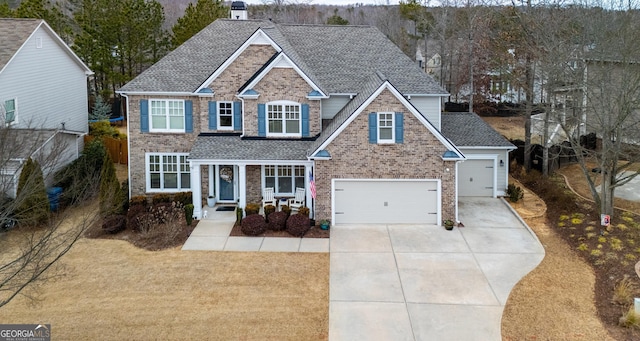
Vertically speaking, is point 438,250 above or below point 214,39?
below

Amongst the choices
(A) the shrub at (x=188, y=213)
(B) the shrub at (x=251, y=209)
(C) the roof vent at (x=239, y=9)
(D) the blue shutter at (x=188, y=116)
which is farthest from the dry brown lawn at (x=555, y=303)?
(C) the roof vent at (x=239, y=9)

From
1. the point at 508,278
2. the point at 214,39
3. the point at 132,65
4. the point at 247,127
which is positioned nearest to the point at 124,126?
the point at 132,65

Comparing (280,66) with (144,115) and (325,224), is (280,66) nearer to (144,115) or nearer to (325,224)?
(144,115)

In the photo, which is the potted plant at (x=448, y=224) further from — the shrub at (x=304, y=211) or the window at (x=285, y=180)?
the window at (x=285, y=180)

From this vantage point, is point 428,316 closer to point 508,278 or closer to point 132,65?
point 508,278

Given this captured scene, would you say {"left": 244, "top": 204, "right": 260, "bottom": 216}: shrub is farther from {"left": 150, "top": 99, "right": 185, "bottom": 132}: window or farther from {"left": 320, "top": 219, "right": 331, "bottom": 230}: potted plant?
Answer: {"left": 150, "top": 99, "right": 185, "bottom": 132}: window

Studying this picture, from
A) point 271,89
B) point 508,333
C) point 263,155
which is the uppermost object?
point 271,89
